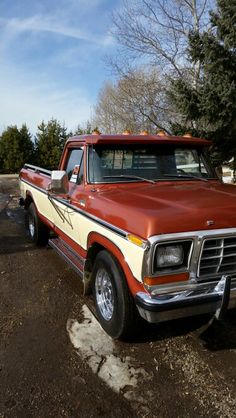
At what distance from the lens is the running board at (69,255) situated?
4.62 m

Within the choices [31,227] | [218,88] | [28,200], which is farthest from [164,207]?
[218,88]

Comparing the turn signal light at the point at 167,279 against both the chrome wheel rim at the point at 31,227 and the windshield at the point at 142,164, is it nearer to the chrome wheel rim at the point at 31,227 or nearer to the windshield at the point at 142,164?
the windshield at the point at 142,164

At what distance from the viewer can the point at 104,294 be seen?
4000mm

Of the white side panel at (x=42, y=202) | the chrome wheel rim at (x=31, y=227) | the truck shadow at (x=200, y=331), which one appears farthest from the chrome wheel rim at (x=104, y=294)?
the chrome wheel rim at (x=31, y=227)

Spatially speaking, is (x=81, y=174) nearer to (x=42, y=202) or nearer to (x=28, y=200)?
(x=42, y=202)

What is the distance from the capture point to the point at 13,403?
9.68 feet

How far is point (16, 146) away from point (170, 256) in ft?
70.0

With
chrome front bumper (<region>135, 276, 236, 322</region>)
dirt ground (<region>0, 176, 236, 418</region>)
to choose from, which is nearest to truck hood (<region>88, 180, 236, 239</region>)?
chrome front bumper (<region>135, 276, 236, 322</region>)

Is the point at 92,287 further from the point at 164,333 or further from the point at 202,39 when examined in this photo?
the point at 202,39

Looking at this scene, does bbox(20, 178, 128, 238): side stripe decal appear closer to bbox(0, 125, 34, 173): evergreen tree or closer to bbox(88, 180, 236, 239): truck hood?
bbox(88, 180, 236, 239): truck hood

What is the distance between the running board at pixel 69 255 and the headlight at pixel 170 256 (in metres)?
1.52

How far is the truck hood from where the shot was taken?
10.4ft

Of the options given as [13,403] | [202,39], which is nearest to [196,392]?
[13,403]

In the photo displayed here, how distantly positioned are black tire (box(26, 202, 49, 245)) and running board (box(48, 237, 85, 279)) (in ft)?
3.55
